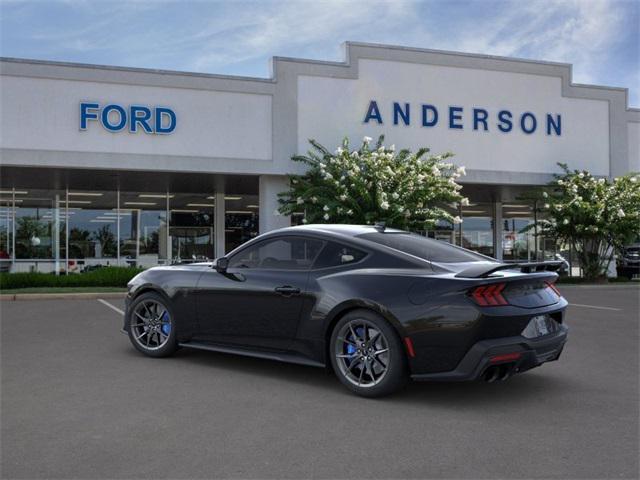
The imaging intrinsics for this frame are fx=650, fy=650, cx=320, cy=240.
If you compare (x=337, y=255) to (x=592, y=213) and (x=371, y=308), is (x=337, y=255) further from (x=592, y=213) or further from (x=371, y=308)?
(x=592, y=213)

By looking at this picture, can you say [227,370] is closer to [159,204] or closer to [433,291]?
[433,291]

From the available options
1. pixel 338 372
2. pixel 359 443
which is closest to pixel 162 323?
pixel 338 372

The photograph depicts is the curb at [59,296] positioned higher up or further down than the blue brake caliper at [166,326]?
further down

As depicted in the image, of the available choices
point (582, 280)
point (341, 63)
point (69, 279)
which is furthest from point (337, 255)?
point (582, 280)

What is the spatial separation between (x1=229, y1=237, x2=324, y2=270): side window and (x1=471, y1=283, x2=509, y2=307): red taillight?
1.67 metres

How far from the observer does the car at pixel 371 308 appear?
5199 mm

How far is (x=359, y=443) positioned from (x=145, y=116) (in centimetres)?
1651

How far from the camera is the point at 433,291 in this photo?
17.4ft

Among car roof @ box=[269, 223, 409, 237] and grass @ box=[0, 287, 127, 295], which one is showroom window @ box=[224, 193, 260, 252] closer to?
grass @ box=[0, 287, 127, 295]

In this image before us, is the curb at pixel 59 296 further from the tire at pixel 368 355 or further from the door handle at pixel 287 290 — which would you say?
the tire at pixel 368 355

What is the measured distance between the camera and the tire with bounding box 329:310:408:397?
5348 mm

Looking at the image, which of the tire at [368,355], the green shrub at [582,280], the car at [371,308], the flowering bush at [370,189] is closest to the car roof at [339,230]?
the car at [371,308]

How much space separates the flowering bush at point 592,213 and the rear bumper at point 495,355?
1726cm

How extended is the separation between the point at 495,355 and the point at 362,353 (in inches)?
43.7
